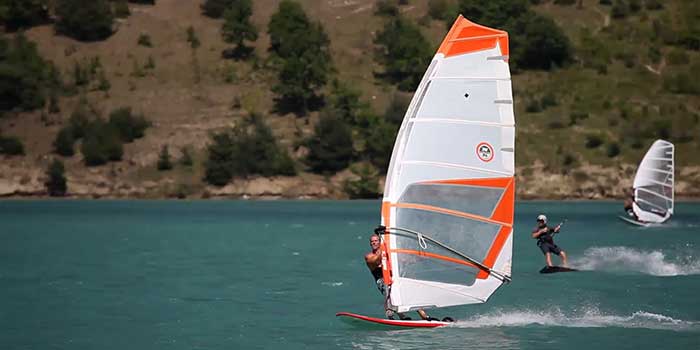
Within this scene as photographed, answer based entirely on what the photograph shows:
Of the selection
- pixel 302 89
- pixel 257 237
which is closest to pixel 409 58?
pixel 302 89

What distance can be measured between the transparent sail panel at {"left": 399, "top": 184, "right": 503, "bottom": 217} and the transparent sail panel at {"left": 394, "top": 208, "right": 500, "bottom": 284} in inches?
9.9

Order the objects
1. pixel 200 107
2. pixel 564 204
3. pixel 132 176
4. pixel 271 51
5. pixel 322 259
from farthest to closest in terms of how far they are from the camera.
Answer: pixel 271 51, pixel 200 107, pixel 132 176, pixel 564 204, pixel 322 259

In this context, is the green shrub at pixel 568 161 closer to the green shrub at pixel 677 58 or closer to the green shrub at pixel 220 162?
the green shrub at pixel 677 58

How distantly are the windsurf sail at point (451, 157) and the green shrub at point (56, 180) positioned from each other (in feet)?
211

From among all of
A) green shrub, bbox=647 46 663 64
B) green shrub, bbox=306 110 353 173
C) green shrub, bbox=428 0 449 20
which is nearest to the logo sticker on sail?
green shrub, bbox=306 110 353 173

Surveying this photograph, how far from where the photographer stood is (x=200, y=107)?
93562mm

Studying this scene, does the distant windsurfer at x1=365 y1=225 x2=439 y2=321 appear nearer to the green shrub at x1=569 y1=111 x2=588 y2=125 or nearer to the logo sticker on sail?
the logo sticker on sail

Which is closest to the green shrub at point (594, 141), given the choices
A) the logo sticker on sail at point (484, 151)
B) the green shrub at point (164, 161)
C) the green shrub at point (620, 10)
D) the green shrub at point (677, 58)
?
the green shrub at point (677, 58)

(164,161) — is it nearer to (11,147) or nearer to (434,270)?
(11,147)

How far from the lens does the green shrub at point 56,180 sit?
269ft

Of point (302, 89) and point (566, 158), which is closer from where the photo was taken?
point (566, 158)

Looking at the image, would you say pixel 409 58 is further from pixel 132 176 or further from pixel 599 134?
pixel 132 176

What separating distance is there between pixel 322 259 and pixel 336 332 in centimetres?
1725

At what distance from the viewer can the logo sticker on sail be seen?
68.7 feet
